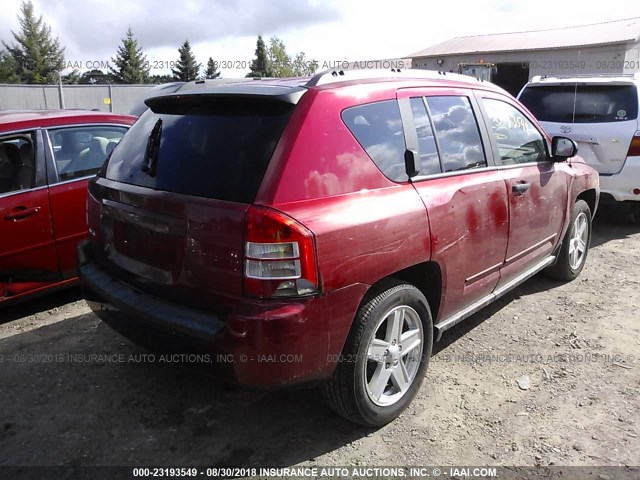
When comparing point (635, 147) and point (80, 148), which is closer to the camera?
point (80, 148)

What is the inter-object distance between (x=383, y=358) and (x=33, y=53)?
66.6m

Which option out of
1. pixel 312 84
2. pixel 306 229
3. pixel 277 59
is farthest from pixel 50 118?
pixel 277 59

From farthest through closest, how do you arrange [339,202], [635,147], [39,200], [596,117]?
[596,117] → [635,147] → [39,200] → [339,202]

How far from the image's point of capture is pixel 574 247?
495 centimetres

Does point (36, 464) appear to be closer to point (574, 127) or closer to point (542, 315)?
point (542, 315)

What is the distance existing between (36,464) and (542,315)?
3.66 m

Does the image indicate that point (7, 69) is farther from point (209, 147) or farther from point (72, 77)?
point (209, 147)

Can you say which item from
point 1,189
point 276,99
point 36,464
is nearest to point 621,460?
point 276,99

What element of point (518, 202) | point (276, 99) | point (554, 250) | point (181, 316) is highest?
point (276, 99)

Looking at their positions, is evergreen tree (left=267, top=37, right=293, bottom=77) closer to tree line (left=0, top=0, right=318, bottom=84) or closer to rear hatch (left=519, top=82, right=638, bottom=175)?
tree line (left=0, top=0, right=318, bottom=84)

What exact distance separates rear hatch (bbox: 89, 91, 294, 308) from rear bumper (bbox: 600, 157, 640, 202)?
527cm

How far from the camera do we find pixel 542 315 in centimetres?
432

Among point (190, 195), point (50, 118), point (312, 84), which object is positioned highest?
point (312, 84)

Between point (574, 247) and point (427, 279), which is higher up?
point (427, 279)
